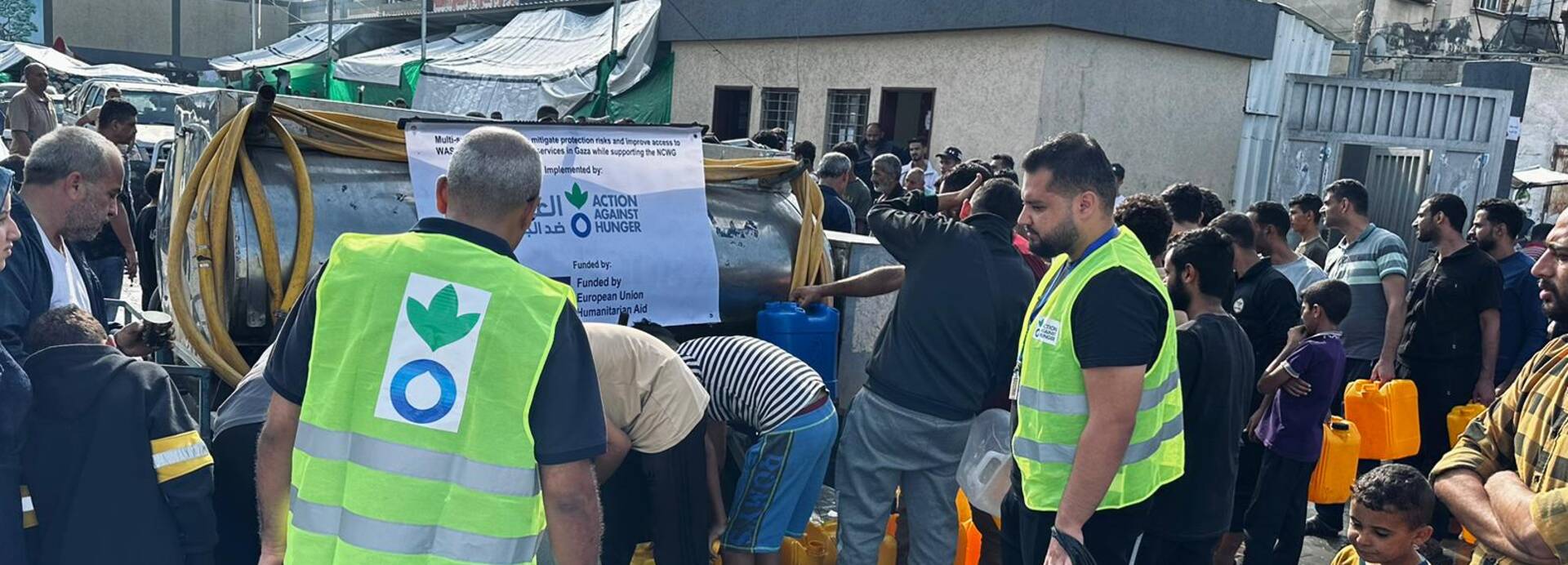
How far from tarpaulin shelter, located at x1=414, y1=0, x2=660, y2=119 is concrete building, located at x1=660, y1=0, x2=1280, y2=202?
6.70 feet

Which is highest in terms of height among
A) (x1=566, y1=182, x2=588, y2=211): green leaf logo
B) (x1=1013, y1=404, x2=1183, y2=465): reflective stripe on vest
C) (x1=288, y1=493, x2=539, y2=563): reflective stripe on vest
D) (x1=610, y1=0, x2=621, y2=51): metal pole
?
(x1=610, y1=0, x2=621, y2=51): metal pole

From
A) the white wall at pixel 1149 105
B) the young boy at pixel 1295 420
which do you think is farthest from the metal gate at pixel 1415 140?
the young boy at pixel 1295 420

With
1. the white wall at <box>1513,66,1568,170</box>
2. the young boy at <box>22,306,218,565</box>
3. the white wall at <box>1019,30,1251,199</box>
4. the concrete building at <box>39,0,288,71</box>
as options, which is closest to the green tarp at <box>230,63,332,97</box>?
the white wall at <box>1019,30,1251,199</box>

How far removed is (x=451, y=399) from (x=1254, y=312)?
4005 millimetres

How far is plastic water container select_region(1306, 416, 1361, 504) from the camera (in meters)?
5.26

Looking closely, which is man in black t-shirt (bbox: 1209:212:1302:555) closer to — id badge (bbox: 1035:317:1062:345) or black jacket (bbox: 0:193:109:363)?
id badge (bbox: 1035:317:1062:345)

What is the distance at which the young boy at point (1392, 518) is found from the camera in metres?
3.30

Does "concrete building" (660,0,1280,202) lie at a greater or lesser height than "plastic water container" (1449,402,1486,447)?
greater

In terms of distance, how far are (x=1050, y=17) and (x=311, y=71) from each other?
1761cm

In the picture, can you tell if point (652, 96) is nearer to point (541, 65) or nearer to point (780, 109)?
point (541, 65)

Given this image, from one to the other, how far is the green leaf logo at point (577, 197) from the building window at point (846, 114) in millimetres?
Result: 9527

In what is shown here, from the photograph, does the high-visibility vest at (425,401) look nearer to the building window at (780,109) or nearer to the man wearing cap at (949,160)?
the man wearing cap at (949,160)

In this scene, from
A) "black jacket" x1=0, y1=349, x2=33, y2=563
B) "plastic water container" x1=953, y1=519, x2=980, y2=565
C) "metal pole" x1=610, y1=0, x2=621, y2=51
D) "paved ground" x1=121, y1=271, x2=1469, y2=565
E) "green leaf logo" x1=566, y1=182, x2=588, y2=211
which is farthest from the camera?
"metal pole" x1=610, y1=0, x2=621, y2=51

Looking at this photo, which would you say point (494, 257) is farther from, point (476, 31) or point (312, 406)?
point (476, 31)
